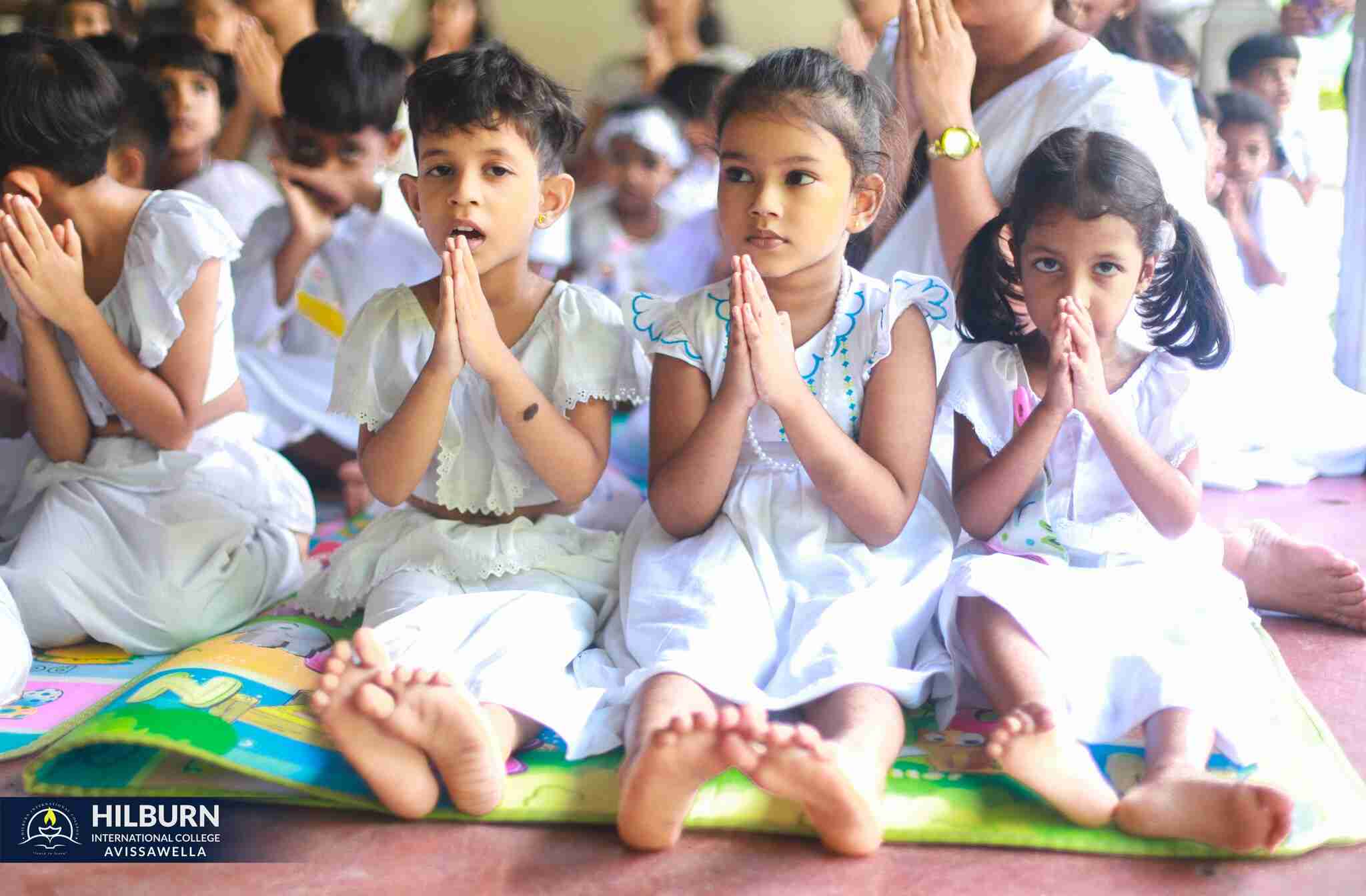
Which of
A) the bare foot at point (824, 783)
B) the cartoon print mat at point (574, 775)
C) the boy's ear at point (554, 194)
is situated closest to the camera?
the bare foot at point (824, 783)

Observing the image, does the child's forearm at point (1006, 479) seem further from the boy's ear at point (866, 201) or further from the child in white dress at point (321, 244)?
the child in white dress at point (321, 244)

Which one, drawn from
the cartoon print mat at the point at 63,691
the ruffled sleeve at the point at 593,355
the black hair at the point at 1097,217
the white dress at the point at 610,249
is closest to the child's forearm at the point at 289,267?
the white dress at the point at 610,249

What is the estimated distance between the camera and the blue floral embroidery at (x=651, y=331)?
1.58 meters

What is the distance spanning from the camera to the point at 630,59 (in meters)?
3.88

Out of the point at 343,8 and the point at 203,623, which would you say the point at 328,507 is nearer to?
the point at 203,623

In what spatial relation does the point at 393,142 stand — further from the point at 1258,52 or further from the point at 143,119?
the point at 1258,52

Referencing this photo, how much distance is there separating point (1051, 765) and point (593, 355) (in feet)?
2.46

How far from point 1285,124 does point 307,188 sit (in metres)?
2.33

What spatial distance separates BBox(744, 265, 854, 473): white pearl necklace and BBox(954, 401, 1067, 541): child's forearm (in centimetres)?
20

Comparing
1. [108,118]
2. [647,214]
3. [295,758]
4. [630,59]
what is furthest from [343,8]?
[295,758]

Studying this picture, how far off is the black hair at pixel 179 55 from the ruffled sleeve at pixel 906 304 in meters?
1.85

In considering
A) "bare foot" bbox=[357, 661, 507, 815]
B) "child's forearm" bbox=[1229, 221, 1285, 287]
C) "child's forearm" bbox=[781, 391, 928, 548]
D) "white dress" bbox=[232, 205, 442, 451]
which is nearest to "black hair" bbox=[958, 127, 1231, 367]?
"child's forearm" bbox=[781, 391, 928, 548]

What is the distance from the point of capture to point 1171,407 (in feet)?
5.08

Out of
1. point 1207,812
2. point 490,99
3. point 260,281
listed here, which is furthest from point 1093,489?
point 260,281
